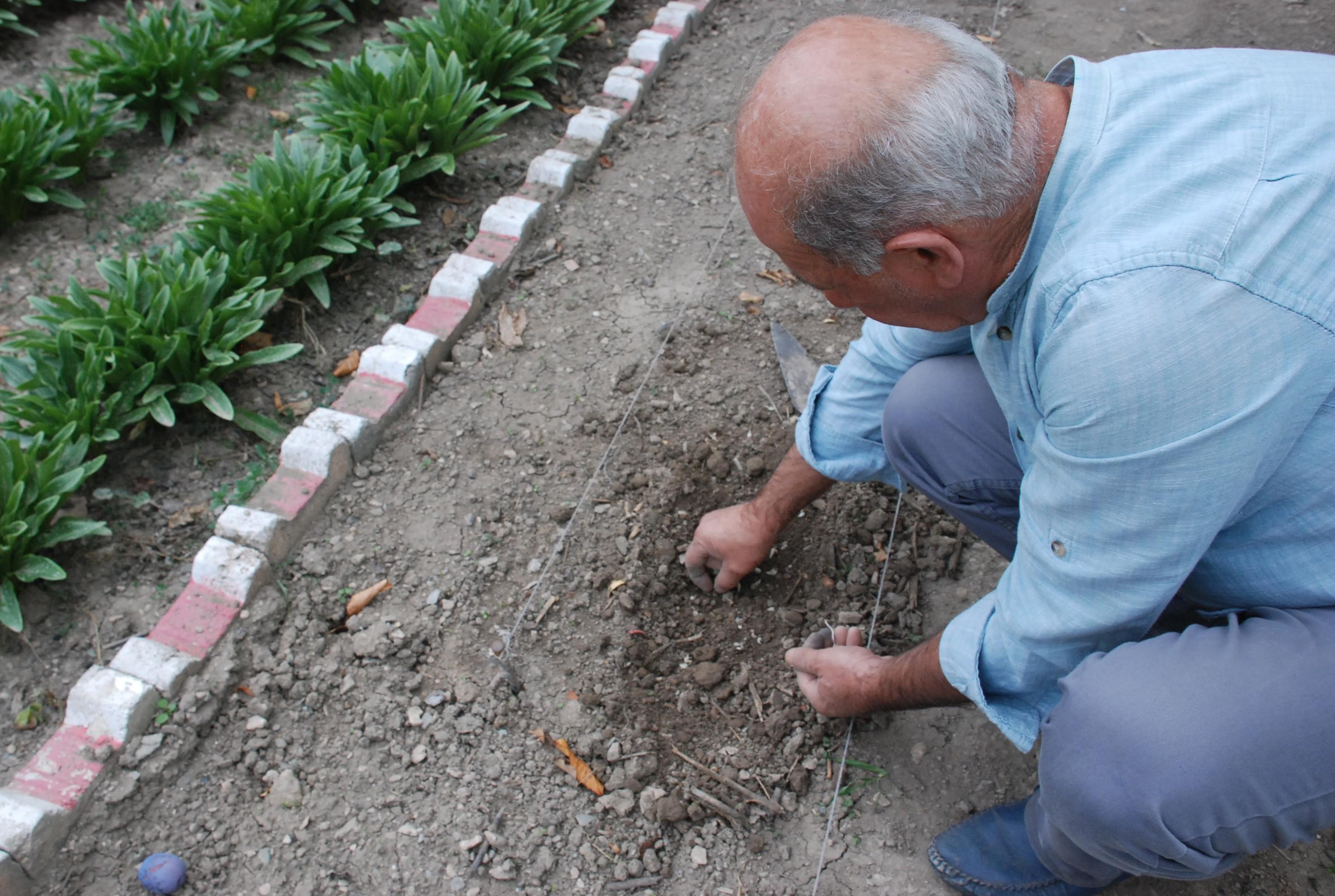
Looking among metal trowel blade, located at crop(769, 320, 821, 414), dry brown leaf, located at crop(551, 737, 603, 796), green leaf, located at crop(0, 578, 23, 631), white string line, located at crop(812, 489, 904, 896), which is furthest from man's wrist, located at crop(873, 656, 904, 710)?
green leaf, located at crop(0, 578, 23, 631)

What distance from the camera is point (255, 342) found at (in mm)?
2918

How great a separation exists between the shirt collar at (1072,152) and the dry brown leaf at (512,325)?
1.91 metres

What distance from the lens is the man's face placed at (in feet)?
4.45

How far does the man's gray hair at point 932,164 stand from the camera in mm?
1221

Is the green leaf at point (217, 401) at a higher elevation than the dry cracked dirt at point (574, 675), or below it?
higher

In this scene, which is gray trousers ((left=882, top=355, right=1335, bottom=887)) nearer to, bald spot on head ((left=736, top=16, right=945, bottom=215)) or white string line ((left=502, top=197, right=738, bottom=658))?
bald spot on head ((left=736, top=16, right=945, bottom=215))

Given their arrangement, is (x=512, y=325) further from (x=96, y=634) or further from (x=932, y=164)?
(x=932, y=164)

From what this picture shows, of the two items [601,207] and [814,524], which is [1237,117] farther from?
[601,207]

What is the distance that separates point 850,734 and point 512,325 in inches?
65.0

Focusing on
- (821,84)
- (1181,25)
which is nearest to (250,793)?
(821,84)

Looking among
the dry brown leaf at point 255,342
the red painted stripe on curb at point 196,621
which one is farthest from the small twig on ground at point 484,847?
the dry brown leaf at point 255,342

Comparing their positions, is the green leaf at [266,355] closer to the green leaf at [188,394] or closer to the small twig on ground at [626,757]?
the green leaf at [188,394]

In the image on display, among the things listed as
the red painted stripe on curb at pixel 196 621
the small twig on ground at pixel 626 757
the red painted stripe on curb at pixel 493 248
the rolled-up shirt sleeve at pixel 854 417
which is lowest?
the small twig on ground at pixel 626 757

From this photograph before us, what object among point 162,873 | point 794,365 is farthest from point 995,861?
point 162,873
